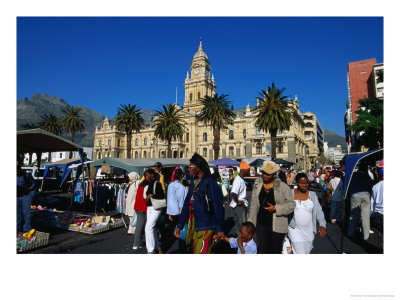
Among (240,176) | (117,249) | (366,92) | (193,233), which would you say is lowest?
(117,249)

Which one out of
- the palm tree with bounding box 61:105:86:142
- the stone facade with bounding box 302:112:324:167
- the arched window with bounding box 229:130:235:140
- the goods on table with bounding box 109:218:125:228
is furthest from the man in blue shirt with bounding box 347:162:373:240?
the stone facade with bounding box 302:112:324:167

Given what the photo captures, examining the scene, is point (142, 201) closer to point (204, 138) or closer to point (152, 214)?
point (152, 214)

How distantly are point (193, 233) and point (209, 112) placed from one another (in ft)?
96.2

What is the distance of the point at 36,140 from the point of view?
8758mm

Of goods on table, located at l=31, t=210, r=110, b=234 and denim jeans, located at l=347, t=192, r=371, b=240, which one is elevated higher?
denim jeans, located at l=347, t=192, r=371, b=240

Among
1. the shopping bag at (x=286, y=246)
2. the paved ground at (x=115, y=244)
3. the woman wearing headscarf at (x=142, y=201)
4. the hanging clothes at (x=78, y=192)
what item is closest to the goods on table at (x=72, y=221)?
the paved ground at (x=115, y=244)

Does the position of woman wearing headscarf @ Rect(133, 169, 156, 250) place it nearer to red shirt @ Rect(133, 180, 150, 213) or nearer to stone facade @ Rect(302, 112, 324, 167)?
red shirt @ Rect(133, 180, 150, 213)

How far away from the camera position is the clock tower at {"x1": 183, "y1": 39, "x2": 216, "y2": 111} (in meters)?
62.2

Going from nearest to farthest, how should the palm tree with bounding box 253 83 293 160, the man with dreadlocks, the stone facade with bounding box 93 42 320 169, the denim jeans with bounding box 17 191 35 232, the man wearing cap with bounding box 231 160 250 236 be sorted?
1. the man with dreadlocks
2. the man wearing cap with bounding box 231 160 250 236
3. the denim jeans with bounding box 17 191 35 232
4. the palm tree with bounding box 253 83 293 160
5. the stone facade with bounding box 93 42 320 169

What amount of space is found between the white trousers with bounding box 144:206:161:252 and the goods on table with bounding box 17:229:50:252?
2.90 m
